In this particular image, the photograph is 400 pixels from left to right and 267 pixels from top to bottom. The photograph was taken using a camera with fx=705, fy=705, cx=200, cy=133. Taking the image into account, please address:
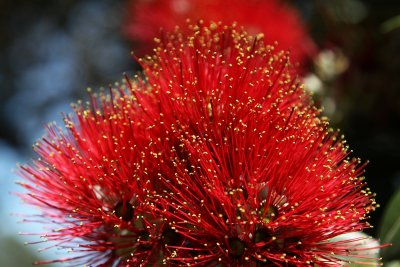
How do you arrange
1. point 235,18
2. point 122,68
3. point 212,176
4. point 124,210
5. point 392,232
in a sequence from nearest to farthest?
point 212,176, point 124,210, point 392,232, point 235,18, point 122,68

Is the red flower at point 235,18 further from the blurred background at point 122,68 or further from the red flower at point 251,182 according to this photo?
the red flower at point 251,182

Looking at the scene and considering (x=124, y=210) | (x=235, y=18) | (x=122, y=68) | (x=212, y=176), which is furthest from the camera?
(x=122, y=68)

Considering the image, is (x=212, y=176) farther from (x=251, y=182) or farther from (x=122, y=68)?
(x=122, y=68)

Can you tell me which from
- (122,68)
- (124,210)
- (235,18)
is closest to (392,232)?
(124,210)

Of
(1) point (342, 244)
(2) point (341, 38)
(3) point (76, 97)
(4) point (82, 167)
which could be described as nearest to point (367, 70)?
(2) point (341, 38)

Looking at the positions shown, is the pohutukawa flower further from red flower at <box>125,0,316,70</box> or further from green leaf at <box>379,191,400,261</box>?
red flower at <box>125,0,316,70</box>

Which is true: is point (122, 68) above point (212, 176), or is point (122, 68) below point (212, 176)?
above
